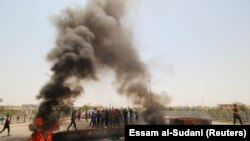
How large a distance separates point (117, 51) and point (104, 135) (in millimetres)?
9663

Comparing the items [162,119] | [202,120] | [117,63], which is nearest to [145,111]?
[162,119]

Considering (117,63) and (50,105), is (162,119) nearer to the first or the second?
(117,63)

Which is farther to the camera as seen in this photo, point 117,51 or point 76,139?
point 117,51

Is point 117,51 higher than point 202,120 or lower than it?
higher

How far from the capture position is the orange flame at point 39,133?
470 inches

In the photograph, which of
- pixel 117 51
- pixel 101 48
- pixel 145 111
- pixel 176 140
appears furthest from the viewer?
pixel 145 111

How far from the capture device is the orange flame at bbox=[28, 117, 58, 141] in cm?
1194

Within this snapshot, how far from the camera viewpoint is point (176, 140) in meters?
7.66

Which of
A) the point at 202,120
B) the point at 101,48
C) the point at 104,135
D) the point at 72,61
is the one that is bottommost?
the point at 104,135

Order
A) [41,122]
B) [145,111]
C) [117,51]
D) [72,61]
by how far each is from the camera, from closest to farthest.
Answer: [41,122] < [72,61] < [117,51] < [145,111]

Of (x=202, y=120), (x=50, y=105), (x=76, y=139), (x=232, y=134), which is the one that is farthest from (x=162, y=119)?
(x=232, y=134)

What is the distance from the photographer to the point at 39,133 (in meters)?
12.0

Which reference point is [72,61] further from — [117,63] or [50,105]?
[117,63]

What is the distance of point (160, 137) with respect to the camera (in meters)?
7.70
